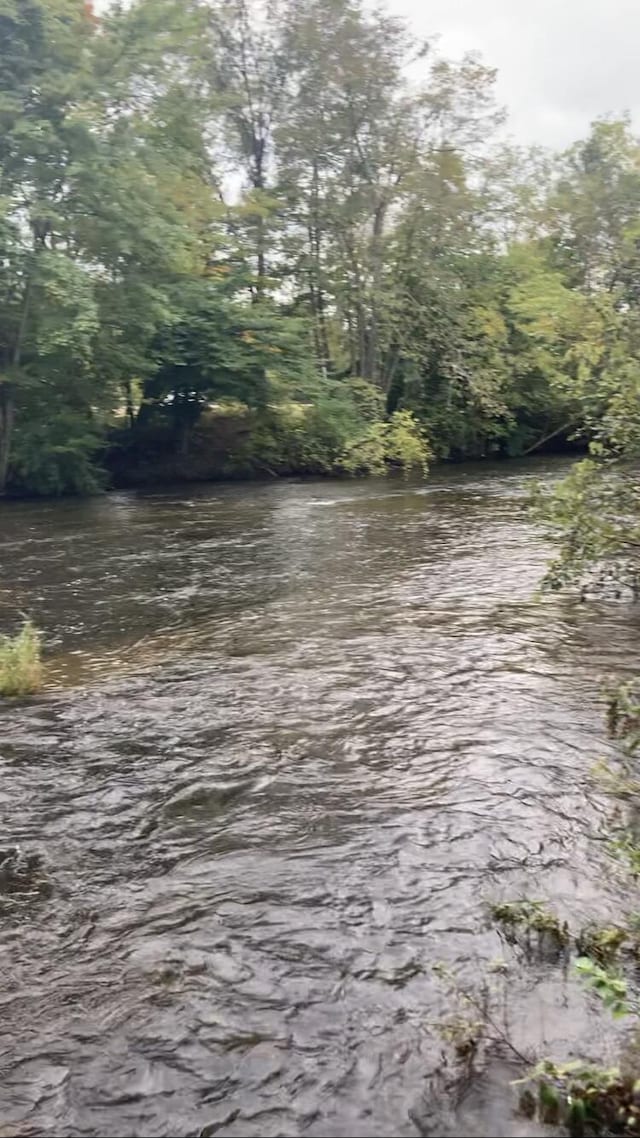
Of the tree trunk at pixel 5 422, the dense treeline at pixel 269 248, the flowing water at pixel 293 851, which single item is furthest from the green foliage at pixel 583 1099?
the tree trunk at pixel 5 422

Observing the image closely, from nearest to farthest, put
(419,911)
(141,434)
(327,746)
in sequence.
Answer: (419,911), (327,746), (141,434)

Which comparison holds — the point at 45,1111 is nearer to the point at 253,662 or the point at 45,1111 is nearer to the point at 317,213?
the point at 253,662

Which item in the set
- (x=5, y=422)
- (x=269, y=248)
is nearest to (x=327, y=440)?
(x=269, y=248)

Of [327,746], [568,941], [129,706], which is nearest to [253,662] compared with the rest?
[129,706]

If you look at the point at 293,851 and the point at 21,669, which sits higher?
the point at 21,669

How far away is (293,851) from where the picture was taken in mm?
5012

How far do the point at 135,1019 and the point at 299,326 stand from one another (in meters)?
25.7

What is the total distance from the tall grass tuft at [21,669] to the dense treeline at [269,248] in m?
12.7

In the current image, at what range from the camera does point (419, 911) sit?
4.36 metres

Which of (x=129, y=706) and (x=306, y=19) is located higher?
(x=306, y=19)

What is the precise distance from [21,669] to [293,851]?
3948mm

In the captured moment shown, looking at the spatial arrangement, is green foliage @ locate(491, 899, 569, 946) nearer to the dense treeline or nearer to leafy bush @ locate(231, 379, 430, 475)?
the dense treeline

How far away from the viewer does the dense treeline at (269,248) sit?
21641mm

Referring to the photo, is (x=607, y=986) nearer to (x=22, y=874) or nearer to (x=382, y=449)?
(x=22, y=874)
